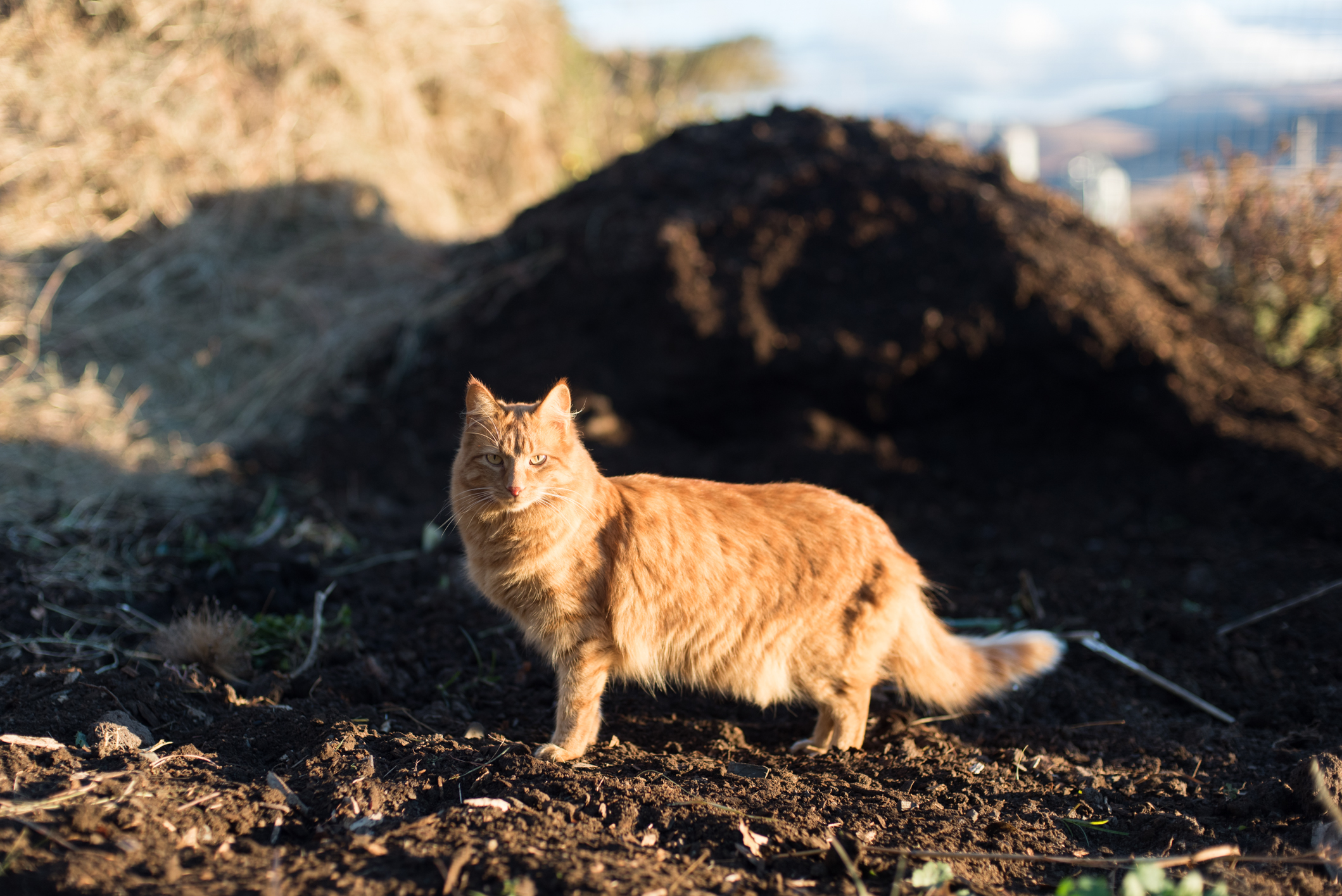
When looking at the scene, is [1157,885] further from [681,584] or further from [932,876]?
[681,584]

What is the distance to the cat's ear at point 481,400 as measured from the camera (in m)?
3.06

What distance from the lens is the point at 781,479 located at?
541 centimetres

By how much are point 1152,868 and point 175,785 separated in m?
2.74

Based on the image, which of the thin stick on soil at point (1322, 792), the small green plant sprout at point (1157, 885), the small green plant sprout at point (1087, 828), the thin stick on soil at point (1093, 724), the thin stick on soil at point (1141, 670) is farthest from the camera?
the thin stick on soil at point (1141, 670)

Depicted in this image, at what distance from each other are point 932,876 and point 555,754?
1371mm

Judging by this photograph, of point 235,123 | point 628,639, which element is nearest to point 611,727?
point 628,639

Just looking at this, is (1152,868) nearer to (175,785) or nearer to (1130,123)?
(175,785)

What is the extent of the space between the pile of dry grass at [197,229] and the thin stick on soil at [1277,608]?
5060mm

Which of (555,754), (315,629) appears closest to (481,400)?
(555,754)

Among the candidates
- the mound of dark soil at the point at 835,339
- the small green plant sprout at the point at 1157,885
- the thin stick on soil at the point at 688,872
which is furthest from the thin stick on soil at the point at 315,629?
the small green plant sprout at the point at 1157,885

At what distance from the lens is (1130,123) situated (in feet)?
35.5

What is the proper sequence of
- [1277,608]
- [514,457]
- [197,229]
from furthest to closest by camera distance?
[197,229]
[1277,608]
[514,457]

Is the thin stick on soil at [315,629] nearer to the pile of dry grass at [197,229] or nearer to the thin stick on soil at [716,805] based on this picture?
the pile of dry grass at [197,229]

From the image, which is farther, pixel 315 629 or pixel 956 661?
pixel 315 629
